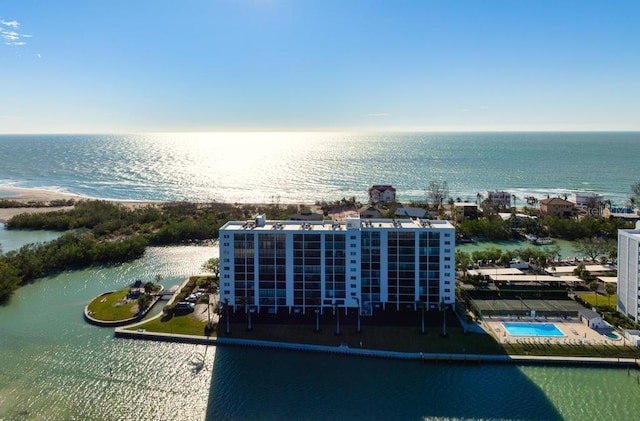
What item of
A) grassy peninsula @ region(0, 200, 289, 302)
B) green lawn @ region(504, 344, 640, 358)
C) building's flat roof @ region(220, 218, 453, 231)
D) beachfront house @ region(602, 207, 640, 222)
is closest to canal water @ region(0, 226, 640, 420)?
green lawn @ region(504, 344, 640, 358)

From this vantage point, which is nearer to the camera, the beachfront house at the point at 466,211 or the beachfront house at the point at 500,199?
the beachfront house at the point at 466,211

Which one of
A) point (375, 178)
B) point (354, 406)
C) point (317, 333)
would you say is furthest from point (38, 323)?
point (375, 178)

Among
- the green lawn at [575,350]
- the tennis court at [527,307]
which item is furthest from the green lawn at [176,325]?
the tennis court at [527,307]

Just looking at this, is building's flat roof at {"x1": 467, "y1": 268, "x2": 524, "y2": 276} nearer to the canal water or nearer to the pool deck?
the pool deck

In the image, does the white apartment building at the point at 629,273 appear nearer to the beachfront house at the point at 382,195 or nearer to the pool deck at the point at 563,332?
the pool deck at the point at 563,332

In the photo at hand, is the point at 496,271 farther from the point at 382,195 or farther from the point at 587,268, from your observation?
the point at 382,195

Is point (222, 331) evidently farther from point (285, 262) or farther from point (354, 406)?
point (354, 406)
